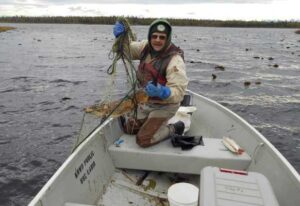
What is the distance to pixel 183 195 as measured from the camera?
4059 mm

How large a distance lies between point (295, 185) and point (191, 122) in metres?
3.96

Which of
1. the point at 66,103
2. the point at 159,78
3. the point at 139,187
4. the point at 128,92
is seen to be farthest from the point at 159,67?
the point at 66,103

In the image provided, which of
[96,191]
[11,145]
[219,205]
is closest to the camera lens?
[219,205]

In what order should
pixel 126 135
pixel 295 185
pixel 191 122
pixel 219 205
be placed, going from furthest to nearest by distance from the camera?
pixel 191 122 < pixel 126 135 < pixel 295 185 < pixel 219 205

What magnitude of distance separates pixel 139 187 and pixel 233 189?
231 cm

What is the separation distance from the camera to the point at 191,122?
25.1 feet

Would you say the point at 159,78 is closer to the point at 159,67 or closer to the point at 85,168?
the point at 159,67

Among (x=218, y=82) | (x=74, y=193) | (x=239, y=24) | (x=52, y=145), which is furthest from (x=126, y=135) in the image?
(x=239, y=24)

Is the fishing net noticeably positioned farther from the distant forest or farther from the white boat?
the distant forest

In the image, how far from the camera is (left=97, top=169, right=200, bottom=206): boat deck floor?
15.9 ft

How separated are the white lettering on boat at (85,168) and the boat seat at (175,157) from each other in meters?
0.49

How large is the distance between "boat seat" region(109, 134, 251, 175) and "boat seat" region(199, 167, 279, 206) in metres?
1.53

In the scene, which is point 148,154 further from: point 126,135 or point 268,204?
point 268,204

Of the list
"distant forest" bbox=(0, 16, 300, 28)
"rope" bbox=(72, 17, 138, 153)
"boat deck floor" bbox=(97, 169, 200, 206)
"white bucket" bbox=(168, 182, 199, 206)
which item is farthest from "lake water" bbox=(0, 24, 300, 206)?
"distant forest" bbox=(0, 16, 300, 28)
